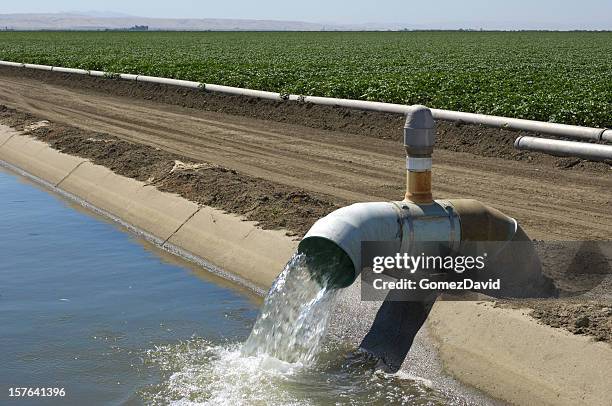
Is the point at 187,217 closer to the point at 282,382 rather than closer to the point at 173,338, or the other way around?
the point at 173,338

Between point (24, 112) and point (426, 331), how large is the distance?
20.1 meters

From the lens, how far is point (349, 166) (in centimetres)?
1602

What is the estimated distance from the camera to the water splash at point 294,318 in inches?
333

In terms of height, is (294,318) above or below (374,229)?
below

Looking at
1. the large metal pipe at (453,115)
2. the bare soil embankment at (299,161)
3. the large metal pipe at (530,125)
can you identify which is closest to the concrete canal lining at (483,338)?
the bare soil embankment at (299,161)

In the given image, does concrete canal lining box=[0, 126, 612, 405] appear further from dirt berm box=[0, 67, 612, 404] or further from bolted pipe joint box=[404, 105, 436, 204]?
bolted pipe joint box=[404, 105, 436, 204]

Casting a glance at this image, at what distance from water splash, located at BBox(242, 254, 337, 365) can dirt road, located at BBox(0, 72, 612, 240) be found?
10.5ft

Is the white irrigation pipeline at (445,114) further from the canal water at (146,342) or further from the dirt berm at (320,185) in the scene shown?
the canal water at (146,342)

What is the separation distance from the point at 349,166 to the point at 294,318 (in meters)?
7.65

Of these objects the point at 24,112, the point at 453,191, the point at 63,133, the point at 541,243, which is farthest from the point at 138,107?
the point at 541,243

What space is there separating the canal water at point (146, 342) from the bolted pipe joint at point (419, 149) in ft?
4.40

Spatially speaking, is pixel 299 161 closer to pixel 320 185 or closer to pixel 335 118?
pixel 320 185

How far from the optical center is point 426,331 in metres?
8.09

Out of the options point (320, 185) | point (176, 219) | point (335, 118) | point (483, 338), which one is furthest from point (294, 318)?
point (335, 118)
